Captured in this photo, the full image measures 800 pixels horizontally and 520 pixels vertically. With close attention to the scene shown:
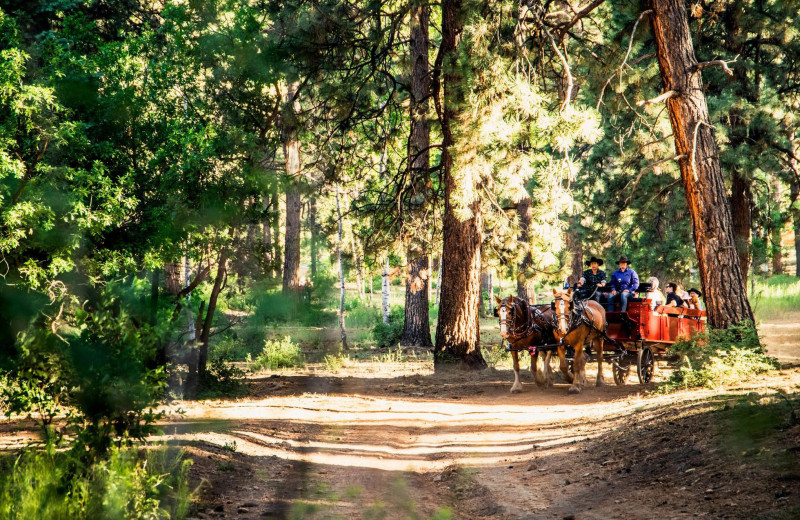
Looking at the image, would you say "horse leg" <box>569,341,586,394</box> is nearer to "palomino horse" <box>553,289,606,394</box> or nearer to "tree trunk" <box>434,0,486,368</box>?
"palomino horse" <box>553,289,606,394</box>

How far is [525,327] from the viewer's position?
13688mm

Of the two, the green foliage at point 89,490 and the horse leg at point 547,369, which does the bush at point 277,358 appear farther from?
the green foliage at point 89,490

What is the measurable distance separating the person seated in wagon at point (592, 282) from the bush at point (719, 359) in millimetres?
2896

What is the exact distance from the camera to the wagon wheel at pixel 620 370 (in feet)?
48.0

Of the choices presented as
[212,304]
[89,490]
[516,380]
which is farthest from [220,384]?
[89,490]

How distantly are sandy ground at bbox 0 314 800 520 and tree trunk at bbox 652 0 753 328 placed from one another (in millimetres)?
1965

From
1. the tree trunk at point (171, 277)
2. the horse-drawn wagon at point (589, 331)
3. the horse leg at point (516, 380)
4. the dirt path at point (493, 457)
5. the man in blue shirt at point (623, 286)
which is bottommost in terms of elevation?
the dirt path at point (493, 457)

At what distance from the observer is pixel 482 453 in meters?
9.06

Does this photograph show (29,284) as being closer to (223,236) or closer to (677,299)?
(223,236)

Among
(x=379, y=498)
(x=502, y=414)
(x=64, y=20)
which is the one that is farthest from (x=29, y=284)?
(x=502, y=414)

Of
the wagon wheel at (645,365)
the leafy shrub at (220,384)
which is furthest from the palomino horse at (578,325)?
the leafy shrub at (220,384)

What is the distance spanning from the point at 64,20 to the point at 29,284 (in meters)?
4.95

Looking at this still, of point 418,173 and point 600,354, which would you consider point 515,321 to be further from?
point 418,173

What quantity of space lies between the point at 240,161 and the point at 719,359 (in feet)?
27.8
